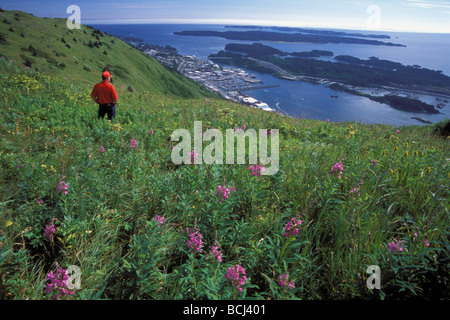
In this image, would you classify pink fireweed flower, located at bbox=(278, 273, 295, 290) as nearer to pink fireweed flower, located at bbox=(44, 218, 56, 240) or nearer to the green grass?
the green grass

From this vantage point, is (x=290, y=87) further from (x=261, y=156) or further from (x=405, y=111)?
(x=261, y=156)

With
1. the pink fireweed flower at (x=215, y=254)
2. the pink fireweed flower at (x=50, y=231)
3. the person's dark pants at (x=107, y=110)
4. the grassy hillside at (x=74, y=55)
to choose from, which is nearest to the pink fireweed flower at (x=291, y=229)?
the pink fireweed flower at (x=215, y=254)

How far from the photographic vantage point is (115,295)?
234 cm

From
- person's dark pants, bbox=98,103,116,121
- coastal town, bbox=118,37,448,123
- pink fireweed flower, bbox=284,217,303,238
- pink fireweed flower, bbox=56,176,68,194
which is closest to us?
pink fireweed flower, bbox=284,217,303,238

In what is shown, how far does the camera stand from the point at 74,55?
65188 mm

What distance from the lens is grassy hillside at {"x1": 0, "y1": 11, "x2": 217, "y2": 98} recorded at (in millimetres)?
44406

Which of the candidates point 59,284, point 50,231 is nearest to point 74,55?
point 50,231

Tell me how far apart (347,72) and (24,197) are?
23244cm

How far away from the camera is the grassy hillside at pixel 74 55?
4441 centimetres

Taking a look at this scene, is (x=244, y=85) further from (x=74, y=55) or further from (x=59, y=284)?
(x=59, y=284)

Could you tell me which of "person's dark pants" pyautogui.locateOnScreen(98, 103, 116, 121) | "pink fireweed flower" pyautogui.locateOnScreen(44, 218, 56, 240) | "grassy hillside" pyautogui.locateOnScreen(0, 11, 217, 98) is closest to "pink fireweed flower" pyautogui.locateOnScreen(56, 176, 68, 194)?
"pink fireweed flower" pyautogui.locateOnScreen(44, 218, 56, 240)

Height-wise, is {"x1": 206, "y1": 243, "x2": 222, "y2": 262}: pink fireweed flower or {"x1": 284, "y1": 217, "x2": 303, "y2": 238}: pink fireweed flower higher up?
{"x1": 284, "y1": 217, "x2": 303, "y2": 238}: pink fireweed flower

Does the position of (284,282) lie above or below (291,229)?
below
